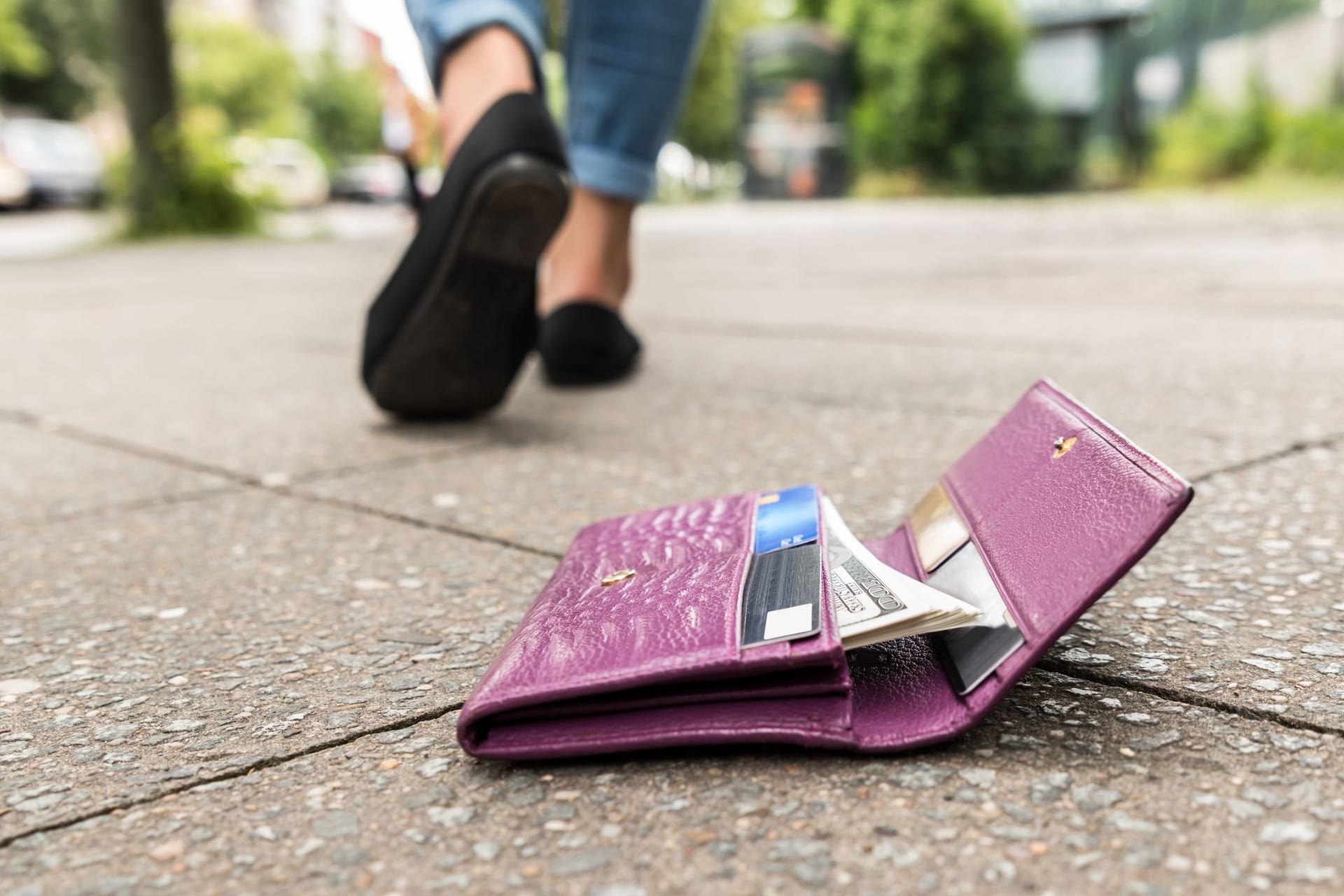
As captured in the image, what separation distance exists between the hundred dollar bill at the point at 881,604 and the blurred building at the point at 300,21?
4171 cm

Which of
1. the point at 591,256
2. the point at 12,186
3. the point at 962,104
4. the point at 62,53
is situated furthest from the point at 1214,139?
the point at 62,53

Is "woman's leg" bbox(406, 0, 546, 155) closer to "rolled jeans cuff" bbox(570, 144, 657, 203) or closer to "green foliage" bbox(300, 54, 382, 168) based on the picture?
"rolled jeans cuff" bbox(570, 144, 657, 203)

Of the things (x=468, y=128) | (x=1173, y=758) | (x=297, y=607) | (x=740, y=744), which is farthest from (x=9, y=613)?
(x=1173, y=758)

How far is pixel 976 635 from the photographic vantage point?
0.88 m

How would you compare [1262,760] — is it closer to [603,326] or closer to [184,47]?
[603,326]

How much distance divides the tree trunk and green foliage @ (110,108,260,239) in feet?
0.04

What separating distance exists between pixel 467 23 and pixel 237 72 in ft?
141

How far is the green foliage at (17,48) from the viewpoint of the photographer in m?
21.4

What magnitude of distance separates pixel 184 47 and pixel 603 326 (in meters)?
41.9

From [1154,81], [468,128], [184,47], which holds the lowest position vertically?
[468,128]

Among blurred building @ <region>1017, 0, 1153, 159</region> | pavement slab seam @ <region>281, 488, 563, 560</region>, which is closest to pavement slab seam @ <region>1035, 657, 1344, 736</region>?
pavement slab seam @ <region>281, 488, 563, 560</region>

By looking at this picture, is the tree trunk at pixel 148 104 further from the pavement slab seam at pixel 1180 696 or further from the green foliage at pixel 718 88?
the green foliage at pixel 718 88

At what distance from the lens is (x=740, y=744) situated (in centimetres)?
85

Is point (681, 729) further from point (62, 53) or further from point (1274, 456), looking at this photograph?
point (62, 53)
